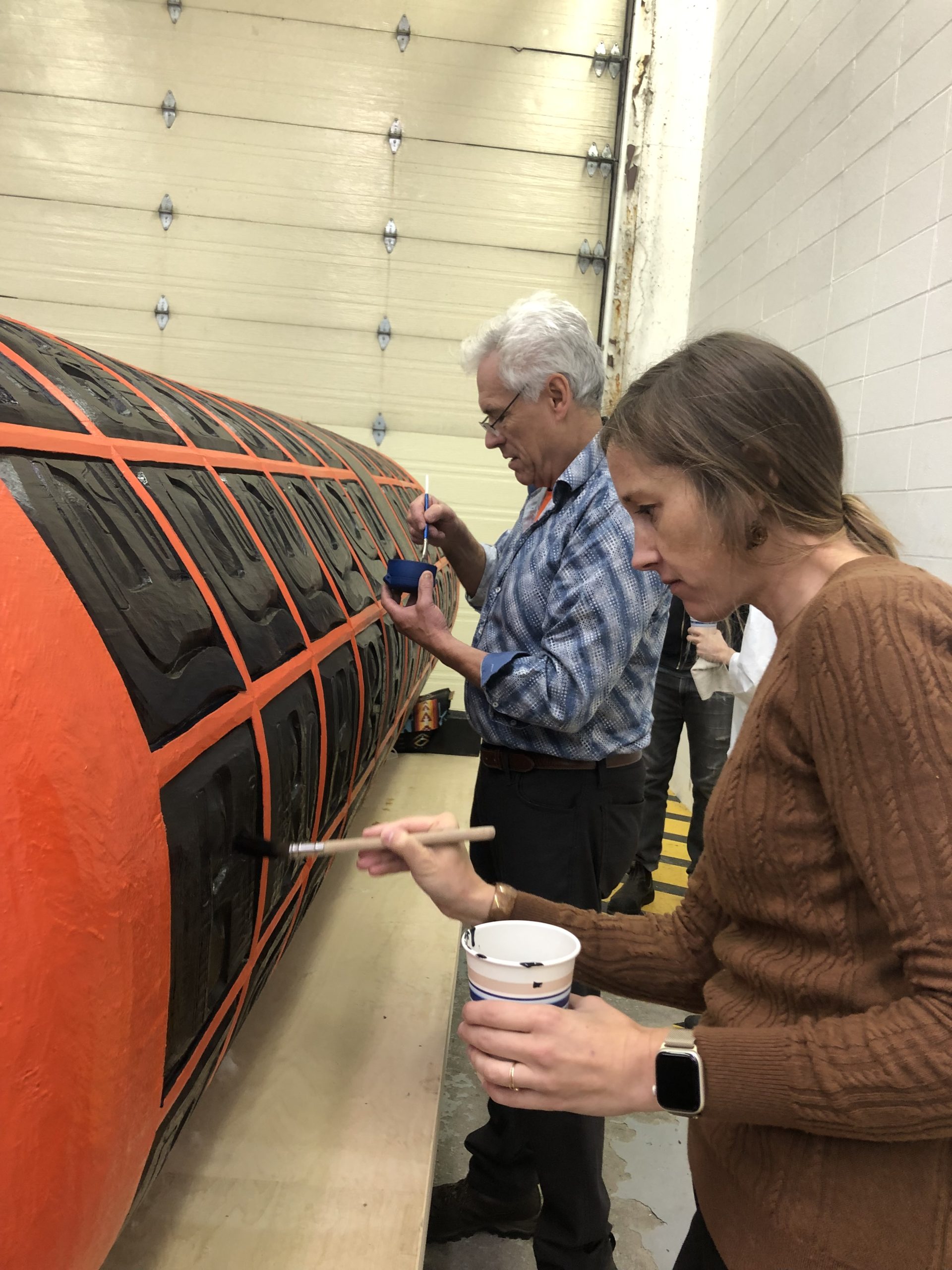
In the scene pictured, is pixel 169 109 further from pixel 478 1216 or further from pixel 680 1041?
pixel 680 1041

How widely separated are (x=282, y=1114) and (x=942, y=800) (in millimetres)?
1050

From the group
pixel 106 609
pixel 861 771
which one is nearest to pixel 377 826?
pixel 106 609

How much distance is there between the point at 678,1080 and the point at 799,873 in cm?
20

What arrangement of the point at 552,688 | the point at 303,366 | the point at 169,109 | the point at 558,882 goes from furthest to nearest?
the point at 303,366 → the point at 169,109 → the point at 558,882 → the point at 552,688

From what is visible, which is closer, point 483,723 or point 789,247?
point 483,723

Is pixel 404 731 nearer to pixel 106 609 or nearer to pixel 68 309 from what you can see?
pixel 106 609

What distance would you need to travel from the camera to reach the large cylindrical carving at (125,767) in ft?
2.01

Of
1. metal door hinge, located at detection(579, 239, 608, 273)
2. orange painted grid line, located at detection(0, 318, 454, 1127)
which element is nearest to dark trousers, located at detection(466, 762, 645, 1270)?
orange painted grid line, located at detection(0, 318, 454, 1127)

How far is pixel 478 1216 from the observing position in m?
1.71

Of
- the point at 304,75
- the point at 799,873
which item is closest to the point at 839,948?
the point at 799,873

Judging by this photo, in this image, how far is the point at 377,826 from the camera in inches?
37.4

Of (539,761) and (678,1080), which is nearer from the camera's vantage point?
(678,1080)

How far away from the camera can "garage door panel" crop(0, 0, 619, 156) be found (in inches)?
181

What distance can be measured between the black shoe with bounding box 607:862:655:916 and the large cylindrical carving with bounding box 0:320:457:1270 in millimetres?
2052
